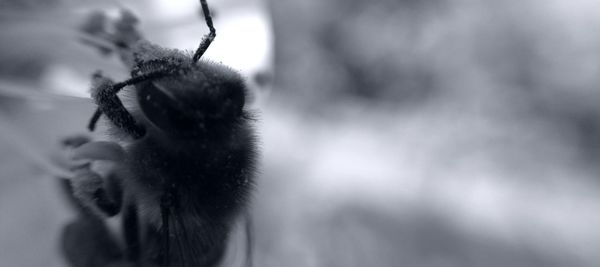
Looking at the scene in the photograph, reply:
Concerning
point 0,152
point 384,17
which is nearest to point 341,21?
point 384,17

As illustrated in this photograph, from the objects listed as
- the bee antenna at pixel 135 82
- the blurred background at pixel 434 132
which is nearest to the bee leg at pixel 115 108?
the bee antenna at pixel 135 82

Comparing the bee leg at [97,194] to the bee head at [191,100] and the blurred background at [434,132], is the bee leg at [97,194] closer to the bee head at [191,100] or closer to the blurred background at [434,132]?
the bee head at [191,100]

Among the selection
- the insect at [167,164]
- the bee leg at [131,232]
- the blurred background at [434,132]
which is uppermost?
the blurred background at [434,132]

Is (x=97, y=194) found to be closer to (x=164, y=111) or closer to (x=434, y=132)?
(x=164, y=111)

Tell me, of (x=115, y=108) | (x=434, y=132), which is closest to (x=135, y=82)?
(x=115, y=108)

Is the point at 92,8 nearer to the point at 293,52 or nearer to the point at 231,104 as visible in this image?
the point at 231,104

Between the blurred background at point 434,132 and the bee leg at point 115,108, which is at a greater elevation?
the blurred background at point 434,132

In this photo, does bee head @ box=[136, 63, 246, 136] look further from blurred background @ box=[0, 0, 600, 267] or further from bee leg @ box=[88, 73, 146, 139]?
blurred background @ box=[0, 0, 600, 267]
